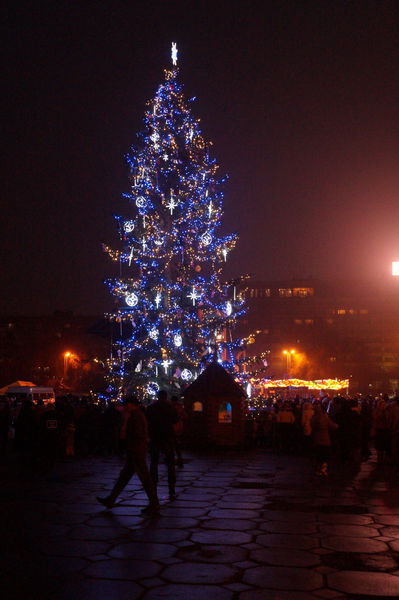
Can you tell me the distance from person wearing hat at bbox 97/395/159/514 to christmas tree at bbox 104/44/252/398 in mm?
18489

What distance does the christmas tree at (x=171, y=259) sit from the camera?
29828 mm

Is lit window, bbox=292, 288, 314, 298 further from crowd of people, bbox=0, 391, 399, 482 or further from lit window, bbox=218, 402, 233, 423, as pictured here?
lit window, bbox=218, 402, 233, 423

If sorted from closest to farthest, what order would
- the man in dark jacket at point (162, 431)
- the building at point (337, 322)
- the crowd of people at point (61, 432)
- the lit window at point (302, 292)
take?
the man in dark jacket at point (162, 431) → the crowd of people at point (61, 432) → the building at point (337, 322) → the lit window at point (302, 292)

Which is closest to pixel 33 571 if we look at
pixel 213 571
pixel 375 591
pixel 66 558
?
pixel 66 558

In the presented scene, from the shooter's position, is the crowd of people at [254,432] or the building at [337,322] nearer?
the crowd of people at [254,432]

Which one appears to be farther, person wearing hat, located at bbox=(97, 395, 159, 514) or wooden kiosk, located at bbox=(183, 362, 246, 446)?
wooden kiosk, located at bbox=(183, 362, 246, 446)

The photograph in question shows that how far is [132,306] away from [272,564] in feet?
76.6

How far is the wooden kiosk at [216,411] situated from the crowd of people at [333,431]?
1.42 meters

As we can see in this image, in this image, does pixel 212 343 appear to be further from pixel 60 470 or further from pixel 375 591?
pixel 375 591

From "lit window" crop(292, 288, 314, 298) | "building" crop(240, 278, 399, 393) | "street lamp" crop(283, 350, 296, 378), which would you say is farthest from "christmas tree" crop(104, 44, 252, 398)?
"lit window" crop(292, 288, 314, 298)

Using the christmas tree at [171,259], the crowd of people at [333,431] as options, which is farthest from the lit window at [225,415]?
the christmas tree at [171,259]

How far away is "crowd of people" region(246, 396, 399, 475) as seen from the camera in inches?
621

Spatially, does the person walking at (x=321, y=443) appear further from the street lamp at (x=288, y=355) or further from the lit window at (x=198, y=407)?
the street lamp at (x=288, y=355)

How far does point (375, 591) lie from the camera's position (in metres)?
6.27
